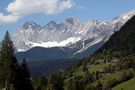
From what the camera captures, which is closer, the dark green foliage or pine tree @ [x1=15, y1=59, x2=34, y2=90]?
the dark green foliage

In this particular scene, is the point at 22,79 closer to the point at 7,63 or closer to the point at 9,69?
the point at 9,69

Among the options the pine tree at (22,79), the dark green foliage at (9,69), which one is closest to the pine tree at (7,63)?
the dark green foliage at (9,69)

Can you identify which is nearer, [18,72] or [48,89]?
[18,72]

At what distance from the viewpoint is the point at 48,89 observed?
5310 inches

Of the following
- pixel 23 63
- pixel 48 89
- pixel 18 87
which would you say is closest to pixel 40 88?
pixel 48 89

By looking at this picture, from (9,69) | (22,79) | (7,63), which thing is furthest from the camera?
(22,79)

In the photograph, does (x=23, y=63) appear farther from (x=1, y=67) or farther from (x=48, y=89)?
(x=48, y=89)

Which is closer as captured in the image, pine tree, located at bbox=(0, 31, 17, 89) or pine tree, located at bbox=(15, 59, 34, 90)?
pine tree, located at bbox=(0, 31, 17, 89)

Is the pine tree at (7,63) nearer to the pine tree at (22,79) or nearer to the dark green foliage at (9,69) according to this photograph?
the dark green foliage at (9,69)

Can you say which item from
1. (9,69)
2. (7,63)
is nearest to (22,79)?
(9,69)

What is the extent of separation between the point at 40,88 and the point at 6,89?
4503cm

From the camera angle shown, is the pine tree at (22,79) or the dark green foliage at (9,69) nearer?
the dark green foliage at (9,69)

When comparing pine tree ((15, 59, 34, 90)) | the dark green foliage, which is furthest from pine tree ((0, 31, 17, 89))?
pine tree ((15, 59, 34, 90))

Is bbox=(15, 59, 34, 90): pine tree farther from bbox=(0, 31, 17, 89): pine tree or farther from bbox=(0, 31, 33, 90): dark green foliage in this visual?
bbox=(0, 31, 17, 89): pine tree
